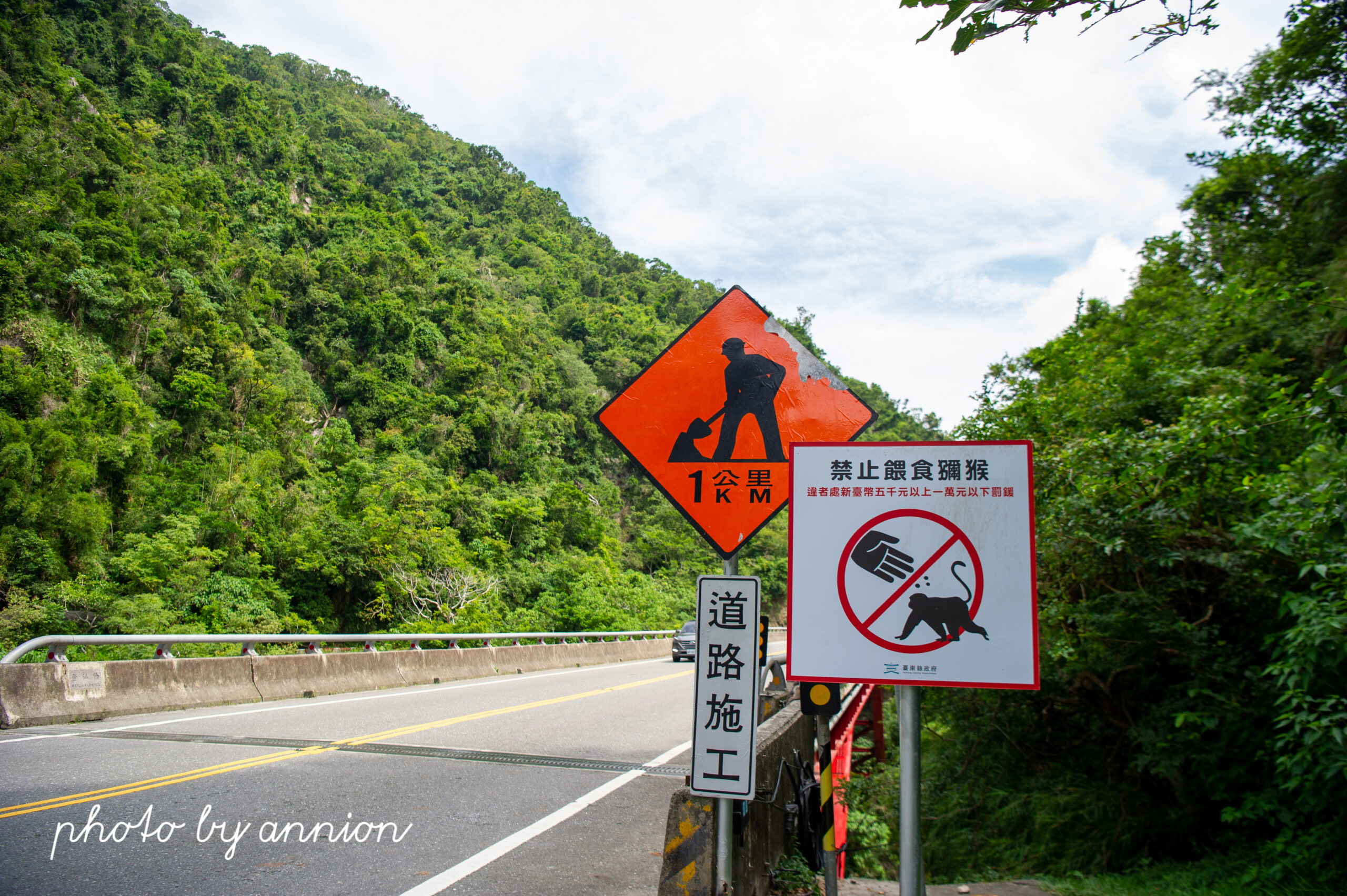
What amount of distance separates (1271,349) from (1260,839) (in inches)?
210

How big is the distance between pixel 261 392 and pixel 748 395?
4885 cm

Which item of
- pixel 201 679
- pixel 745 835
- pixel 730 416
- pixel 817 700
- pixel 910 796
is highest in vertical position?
pixel 730 416

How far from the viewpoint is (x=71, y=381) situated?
3738 centimetres

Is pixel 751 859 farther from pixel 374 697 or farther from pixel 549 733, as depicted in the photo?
pixel 374 697

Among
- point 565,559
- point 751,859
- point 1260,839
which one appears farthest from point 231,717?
point 565,559

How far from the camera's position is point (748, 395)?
354cm

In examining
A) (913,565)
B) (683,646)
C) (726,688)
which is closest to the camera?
(913,565)

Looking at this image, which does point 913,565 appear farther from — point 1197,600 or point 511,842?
point 1197,600

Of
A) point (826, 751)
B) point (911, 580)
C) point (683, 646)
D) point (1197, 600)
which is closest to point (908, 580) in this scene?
point (911, 580)

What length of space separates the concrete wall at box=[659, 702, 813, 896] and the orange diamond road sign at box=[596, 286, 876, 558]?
1093mm

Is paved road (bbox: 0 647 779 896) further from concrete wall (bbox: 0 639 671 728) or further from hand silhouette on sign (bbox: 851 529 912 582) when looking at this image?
hand silhouette on sign (bbox: 851 529 912 582)

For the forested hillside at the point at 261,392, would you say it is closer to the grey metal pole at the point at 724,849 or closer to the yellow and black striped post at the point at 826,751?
the yellow and black striped post at the point at 826,751

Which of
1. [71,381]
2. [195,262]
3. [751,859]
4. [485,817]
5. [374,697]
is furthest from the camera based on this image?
[195,262]

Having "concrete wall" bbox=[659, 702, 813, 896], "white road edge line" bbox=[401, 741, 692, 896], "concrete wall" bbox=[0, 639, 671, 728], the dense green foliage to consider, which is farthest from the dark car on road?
"concrete wall" bbox=[659, 702, 813, 896]
